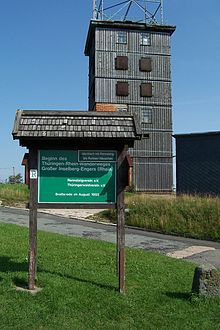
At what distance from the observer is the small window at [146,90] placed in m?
50.8

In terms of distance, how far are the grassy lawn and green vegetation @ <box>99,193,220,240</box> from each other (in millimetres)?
10363

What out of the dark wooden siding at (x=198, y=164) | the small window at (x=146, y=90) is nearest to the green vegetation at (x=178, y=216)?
the dark wooden siding at (x=198, y=164)

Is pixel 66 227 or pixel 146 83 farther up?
pixel 146 83

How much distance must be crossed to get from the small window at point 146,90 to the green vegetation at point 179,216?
25.2m

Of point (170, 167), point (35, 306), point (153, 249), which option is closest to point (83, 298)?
point (35, 306)

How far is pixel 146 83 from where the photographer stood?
51.1 m

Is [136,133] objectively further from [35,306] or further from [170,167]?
[170,167]

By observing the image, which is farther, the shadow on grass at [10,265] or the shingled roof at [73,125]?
the shadow on grass at [10,265]

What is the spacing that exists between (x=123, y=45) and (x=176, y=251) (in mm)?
38658

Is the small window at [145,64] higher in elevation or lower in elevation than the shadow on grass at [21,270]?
higher

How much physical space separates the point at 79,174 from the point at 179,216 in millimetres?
15655

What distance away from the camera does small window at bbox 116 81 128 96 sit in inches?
1977

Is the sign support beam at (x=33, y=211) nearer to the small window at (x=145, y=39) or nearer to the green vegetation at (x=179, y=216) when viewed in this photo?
the green vegetation at (x=179, y=216)

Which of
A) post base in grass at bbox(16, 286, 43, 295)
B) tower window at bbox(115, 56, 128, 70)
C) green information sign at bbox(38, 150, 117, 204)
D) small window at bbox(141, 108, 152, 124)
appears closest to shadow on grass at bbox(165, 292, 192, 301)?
green information sign at bbox(38, 150, 117, 204)
